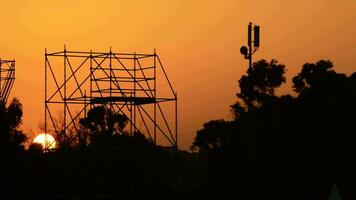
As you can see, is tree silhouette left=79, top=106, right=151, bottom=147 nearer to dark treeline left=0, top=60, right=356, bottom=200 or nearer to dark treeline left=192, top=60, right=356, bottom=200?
dark treeline left=0, top=60, right=356, bottom=200

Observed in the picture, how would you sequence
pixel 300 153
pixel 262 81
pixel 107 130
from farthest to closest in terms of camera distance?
pixel 262 81 < pixel 107 130 < pixel 300 153

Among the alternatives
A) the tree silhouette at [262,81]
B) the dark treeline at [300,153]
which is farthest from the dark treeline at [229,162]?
the tree silhouette at [262,81]

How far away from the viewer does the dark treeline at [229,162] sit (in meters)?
40.4

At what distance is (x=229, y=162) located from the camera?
4756 centimetres

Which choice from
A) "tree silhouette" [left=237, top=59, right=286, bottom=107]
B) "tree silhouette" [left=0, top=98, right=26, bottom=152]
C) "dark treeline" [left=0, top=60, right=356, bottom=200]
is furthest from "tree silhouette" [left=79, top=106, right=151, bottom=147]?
"tree silhouette" [left=237, top=59, right=286, bottom=107]

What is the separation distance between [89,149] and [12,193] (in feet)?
12.8

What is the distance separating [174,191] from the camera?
158ft

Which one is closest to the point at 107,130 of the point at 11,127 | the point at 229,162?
the point at 11,127

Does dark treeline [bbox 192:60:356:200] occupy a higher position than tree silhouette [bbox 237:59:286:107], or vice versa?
tree silhouette [bbox 237:59:286:107]

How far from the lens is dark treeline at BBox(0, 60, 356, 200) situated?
40416mm

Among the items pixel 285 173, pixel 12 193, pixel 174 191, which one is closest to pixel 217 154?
pixel 174 191

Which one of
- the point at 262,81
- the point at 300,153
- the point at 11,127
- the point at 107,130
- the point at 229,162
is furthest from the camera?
the point at 262,81

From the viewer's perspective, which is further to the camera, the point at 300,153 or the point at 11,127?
the point at 11,127

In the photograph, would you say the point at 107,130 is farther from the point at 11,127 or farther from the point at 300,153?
the point at 300,153
